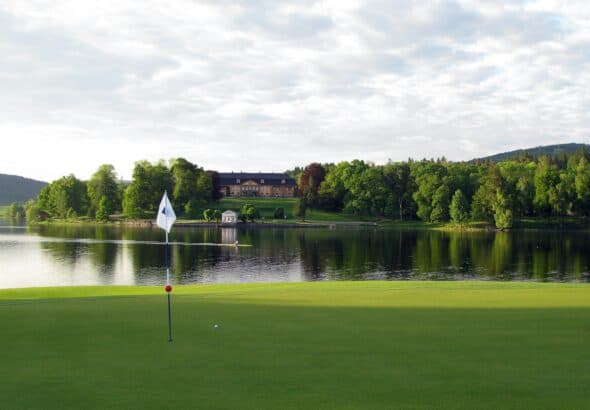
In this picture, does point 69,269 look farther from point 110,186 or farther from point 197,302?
point 110,186

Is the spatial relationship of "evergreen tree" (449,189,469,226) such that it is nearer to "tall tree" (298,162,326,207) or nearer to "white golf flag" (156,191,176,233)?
"tall tree" (298,162,326,207)

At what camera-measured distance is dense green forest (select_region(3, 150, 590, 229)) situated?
401ft

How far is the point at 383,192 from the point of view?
142250mm

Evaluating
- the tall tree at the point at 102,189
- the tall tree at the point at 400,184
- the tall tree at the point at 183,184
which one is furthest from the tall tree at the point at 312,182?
the tall tree at the point at 102,189

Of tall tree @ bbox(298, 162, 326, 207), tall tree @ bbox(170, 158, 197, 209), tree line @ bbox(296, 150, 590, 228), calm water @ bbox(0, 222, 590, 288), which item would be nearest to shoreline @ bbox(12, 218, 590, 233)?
tree line @ bbox(296, 150, 590, 228)

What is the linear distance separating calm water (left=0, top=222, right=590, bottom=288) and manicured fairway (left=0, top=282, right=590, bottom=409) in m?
29.0

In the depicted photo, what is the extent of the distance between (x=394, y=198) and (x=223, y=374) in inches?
5326

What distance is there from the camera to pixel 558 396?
8102mm

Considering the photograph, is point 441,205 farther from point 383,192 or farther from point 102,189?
point 102,189

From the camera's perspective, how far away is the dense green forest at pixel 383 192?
12231 cm

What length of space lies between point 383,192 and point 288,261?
8799 cm

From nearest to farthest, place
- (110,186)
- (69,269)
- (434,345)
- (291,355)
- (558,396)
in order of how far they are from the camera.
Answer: (558,396) → (291,355) → (434,345) → (69,269) → (110,186)

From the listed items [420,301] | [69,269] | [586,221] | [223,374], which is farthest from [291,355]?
[586,221]

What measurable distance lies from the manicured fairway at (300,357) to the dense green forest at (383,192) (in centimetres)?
10621
